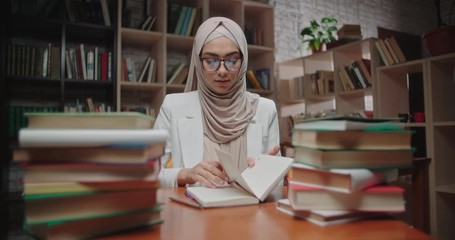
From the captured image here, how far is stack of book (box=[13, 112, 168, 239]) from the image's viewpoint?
0.53 metres

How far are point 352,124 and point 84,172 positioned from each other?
0.49 metres

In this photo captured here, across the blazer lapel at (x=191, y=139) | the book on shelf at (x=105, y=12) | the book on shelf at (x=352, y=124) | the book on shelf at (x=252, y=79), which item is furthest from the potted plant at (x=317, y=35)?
the book on shelf at (x=352, y=124)

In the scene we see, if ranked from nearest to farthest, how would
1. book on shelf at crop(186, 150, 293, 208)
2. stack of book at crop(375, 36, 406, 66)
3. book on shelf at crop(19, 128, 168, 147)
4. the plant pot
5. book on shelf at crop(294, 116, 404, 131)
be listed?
book on shelf at crop(19, 128, 168, 147), book on shelf at crop(294, 116, 404, 131), book on shelf at crop(186, 150, 293, 208), the plant pot, stack of book at crop(375, 36, 406, 66)

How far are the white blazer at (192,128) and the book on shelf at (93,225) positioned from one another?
2.54 ft

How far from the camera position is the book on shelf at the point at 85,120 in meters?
0.54

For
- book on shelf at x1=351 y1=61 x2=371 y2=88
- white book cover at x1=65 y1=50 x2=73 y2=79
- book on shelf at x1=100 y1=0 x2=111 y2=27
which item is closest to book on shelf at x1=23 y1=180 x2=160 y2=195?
white book cover at x1=65 y1=50 x2=73 y2=79

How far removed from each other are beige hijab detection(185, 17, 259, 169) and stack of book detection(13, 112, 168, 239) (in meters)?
0.85

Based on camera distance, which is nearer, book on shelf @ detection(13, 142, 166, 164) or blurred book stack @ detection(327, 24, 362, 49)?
book on shelf @ detection(13, 142, 166, 164)

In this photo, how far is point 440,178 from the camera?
2.68 metres

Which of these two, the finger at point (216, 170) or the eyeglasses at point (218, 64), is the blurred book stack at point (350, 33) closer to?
the eyeglasses at point (218, 64)

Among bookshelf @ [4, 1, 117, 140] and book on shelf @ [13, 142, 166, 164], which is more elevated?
bookshelf @ [4, 1, 117, 140]

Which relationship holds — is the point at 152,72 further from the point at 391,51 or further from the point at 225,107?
the point at 391,51

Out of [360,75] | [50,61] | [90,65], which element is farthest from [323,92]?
[50,61]

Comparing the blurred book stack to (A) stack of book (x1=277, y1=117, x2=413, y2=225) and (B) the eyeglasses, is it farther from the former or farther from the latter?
(A) stack of book (x1=277, y1=117, x2=413, y2=225)
